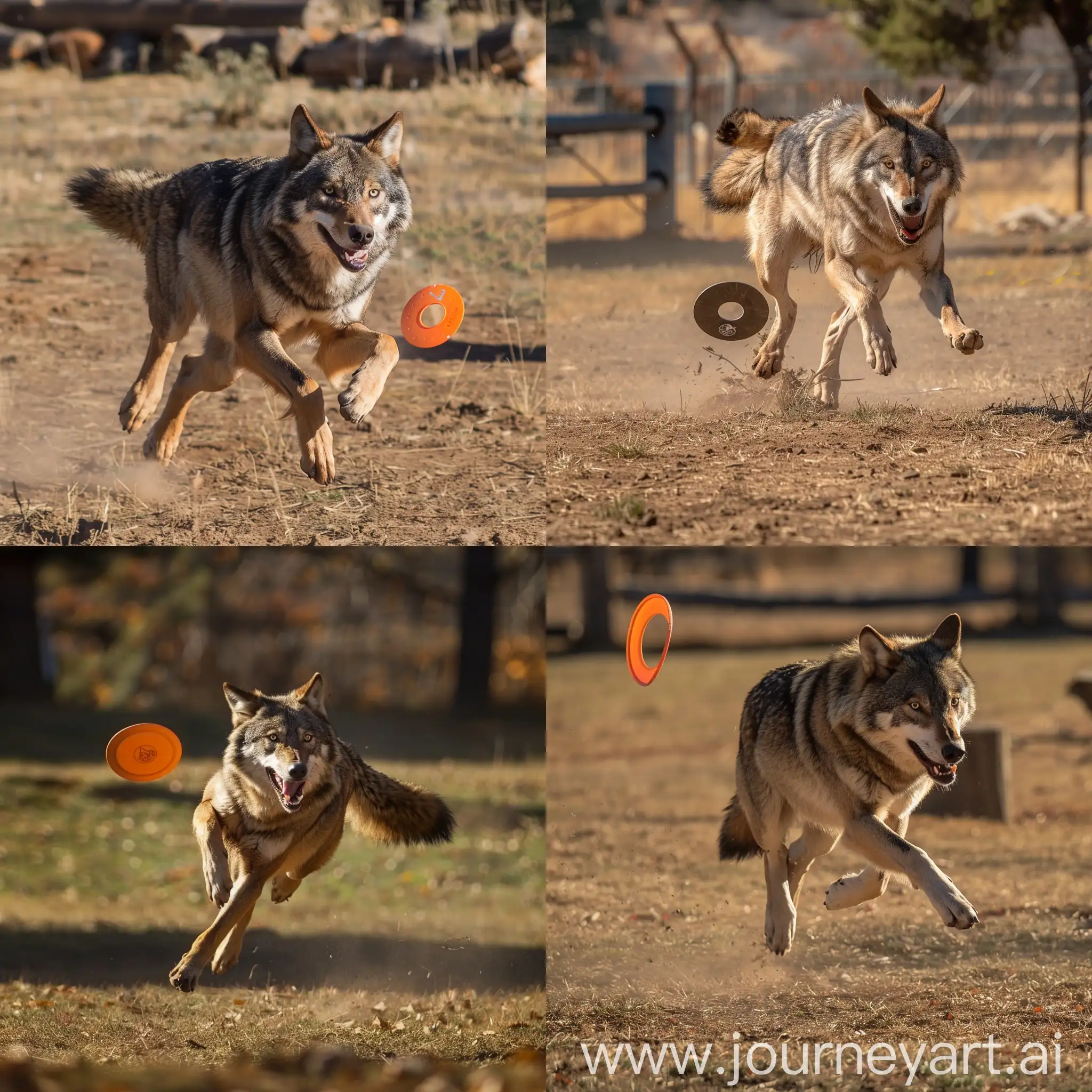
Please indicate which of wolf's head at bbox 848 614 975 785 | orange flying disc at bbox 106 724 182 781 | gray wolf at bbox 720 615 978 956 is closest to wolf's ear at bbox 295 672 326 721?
orange flying disc at bbox 106 724 182 781

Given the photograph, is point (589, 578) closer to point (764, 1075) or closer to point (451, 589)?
point (451, 589)

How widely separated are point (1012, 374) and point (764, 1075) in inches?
175

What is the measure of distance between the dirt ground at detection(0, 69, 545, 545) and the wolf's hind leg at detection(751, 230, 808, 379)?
136 cm

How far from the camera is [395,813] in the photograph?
5457 millimetres

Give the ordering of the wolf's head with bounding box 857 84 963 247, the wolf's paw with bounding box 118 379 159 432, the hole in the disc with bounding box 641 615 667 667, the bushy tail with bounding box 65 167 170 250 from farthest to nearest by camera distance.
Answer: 1. the hole in the disc with bounding box 641 615 667 667
2. the wolf's paw with bounding box 118 379 159 432
3. the bushy tail with bounding box 65 167 170 250
4. the wolf's head with bounding box 857 84 963 247

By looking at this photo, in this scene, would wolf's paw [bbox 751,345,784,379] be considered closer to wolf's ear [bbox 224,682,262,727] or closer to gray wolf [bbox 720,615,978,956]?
gray wolf [bbox 720,615,978,956]

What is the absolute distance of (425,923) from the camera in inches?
287

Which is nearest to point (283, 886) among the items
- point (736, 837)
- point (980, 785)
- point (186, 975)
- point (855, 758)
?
point (186, 975)

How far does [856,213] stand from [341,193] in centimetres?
248

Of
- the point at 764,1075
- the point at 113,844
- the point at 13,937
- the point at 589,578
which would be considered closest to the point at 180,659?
the point at 589,578

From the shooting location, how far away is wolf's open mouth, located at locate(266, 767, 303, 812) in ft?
16.1

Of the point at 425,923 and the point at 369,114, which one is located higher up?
the point at 369,114

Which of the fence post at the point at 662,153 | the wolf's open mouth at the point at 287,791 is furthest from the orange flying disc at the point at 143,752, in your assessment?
the fence post at the point at 662,153

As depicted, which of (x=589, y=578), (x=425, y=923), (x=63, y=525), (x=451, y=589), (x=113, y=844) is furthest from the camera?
(x=451, y=589)
